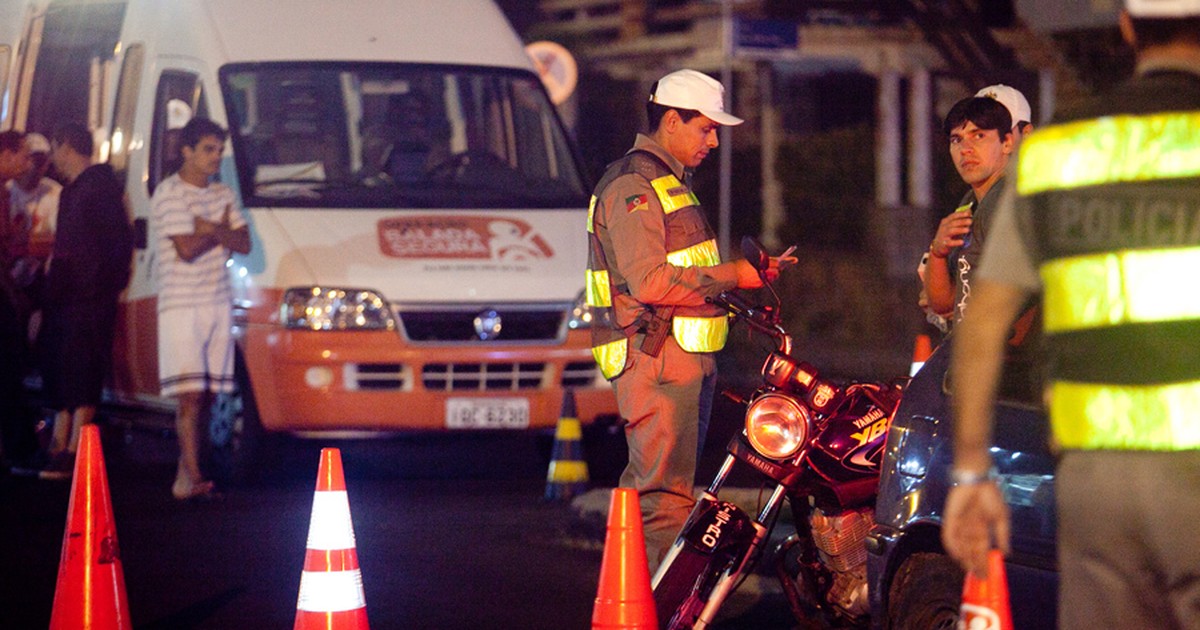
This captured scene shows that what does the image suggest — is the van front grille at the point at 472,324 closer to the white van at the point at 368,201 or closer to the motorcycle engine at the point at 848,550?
the white van at the point at 368,201

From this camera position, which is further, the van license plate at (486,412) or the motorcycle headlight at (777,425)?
the van license plate at (486,412)

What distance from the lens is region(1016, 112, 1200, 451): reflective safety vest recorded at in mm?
3305

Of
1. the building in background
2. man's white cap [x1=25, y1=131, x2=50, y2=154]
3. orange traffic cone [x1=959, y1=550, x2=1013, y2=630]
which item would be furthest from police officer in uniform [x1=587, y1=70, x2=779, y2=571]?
the building in background

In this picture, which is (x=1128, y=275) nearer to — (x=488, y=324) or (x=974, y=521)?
(x=974, y=521)

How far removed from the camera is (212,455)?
10945mm

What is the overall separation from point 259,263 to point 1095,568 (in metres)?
7.52

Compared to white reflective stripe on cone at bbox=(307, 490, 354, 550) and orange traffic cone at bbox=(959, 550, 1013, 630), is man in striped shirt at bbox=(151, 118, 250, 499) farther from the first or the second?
orange traffic cone at bbox=(959, 550, 1013, 630)

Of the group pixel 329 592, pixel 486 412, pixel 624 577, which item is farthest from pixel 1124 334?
pixel 486 412

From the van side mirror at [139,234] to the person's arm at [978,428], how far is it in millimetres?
8340

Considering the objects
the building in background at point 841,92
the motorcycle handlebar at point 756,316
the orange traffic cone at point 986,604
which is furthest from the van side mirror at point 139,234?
the building in background at point 841,92

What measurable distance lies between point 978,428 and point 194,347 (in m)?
7.24

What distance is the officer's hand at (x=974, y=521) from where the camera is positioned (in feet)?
11.3

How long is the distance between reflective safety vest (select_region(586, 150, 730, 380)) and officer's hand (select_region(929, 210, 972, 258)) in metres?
0.81

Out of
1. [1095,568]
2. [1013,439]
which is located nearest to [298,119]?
[1013,439]
